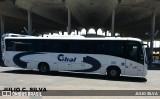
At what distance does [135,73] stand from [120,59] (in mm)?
1329

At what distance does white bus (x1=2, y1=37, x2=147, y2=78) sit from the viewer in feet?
51.9

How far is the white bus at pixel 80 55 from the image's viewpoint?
15820 mm

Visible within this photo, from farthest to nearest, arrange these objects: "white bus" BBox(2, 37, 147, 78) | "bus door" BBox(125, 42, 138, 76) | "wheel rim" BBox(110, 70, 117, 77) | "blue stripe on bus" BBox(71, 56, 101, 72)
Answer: "blue stripe on bus" BBox(71, 56, 101, 72) < "wheel rim" BBox(110, 70, 117, 77) < "white bus" BBox(2, 37, 147, 78) < "bus door" BBox(125, 42, 138, 76)

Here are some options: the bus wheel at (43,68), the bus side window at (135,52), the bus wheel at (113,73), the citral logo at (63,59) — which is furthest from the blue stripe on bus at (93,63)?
the bus wheel at (43,68)

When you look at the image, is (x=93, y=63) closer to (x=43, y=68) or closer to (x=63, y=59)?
(x=63, y=59)

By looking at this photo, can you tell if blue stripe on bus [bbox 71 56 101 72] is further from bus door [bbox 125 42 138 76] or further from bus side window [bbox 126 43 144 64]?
bus side window [bbox 126 43 144 64]

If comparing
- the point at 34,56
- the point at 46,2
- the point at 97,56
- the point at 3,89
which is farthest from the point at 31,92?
the point at 46,2

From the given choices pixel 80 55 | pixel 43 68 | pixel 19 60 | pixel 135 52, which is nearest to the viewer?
pixel 135 52

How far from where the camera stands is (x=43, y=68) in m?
18.5

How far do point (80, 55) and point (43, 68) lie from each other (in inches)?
130

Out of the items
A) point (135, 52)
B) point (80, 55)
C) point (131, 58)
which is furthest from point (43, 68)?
point (135, 52)

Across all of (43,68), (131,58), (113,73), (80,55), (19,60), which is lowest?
(113,73)

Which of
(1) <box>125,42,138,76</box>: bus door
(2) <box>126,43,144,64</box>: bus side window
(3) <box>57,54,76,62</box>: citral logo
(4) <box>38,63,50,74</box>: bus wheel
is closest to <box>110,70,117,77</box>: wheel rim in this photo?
(1) <box>125,42,138,76</box>: bus door

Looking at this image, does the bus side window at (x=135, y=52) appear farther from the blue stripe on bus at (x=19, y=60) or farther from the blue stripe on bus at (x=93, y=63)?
the blue stripe on bus at (x=19, y=60)
